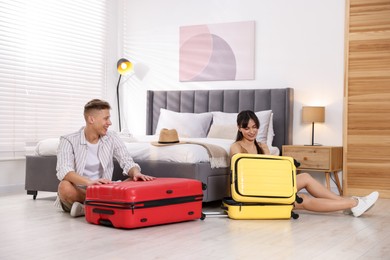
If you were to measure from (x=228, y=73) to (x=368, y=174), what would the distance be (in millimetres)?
1946

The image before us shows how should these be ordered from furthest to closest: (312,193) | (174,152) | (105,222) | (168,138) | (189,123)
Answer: (189,123)
(168,138)
(174,152)
(312,193)
(105,222)

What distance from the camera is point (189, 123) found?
6.40 m

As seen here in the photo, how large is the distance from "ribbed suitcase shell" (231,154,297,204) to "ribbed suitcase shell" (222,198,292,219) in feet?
0.14

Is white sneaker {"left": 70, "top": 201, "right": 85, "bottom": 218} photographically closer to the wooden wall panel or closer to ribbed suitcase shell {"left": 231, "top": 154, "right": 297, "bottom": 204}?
ribbed suitcase shell {"left": 231, "top": 154, "right": 297, "bottom": 204}

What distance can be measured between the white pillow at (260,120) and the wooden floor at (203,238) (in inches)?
65.0

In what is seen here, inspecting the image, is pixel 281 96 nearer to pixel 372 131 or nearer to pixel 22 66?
pixel 372 131

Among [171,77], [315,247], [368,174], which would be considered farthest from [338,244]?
[171,77]

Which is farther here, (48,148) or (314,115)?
(314,115)

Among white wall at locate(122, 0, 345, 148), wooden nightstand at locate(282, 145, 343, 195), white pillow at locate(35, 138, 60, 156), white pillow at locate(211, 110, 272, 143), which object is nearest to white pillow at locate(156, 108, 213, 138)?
white pillow at locate(211, 110, 272, 143)

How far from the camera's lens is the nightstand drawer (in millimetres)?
5832

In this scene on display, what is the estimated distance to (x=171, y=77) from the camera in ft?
23.5

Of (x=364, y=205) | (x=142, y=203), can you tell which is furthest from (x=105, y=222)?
(x=364, y=205)

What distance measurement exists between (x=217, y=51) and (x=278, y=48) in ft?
2.41

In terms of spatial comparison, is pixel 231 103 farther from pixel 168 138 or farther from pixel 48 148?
pixel 48 148
